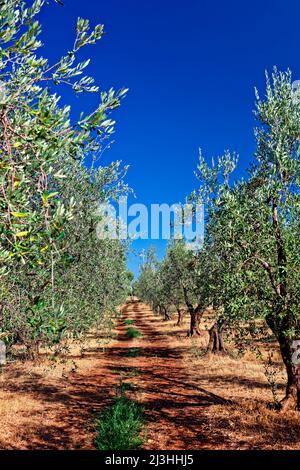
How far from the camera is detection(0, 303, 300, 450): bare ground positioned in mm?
12266

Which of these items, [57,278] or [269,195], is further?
[57,278]

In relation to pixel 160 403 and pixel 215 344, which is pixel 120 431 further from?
pixel 215 344

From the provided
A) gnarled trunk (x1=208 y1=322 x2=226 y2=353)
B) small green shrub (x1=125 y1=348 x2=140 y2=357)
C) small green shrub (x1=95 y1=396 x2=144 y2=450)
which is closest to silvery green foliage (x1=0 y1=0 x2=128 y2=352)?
small green shrub (x1=95 y1=396 x2=144 y2=450)

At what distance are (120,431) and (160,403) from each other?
18.1 feet

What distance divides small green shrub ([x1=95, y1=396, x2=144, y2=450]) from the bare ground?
17.0 inches

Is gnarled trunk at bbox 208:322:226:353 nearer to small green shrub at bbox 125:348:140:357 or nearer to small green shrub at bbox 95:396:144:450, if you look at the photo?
small green shrub at bbox 125:348:140:357

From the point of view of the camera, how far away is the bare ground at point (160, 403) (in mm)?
12266

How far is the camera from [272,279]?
504 inches

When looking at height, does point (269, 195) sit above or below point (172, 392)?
above

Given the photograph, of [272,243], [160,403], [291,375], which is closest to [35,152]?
[272,243]

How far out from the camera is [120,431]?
11.9 meters
